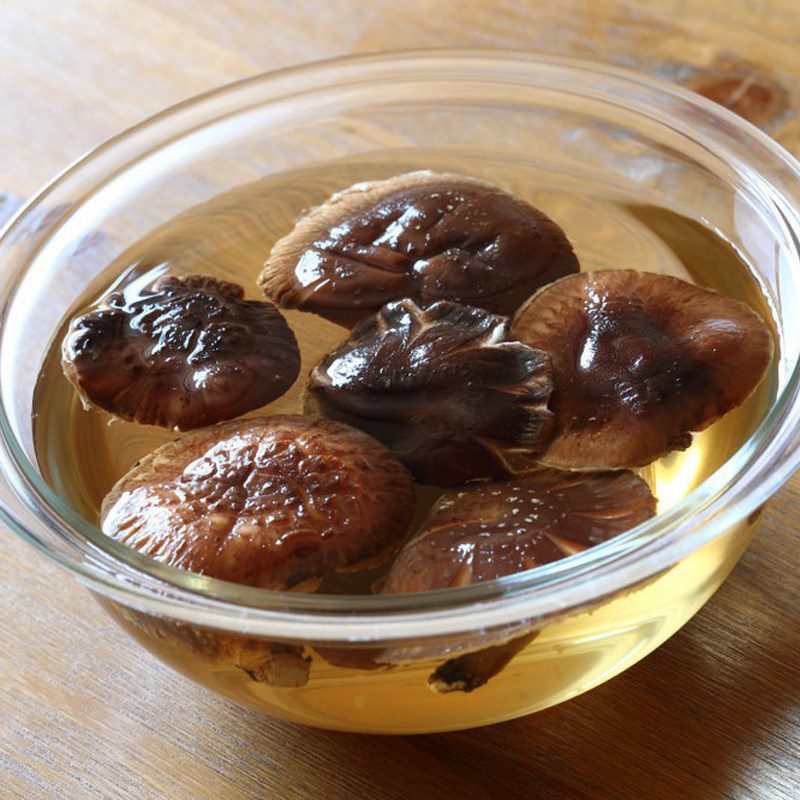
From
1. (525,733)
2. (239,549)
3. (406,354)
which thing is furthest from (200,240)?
(525,733)

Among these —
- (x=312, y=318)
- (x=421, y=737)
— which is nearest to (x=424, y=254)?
(x=312, y=318)

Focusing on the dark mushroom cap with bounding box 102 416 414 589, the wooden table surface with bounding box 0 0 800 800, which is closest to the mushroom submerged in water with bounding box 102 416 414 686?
the dark mushroom cap with bounding box 102 416 414 589

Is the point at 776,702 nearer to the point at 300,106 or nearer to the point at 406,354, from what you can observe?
the point at 406,354

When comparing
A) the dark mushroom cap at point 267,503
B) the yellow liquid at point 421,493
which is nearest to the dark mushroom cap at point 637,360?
the yellow liquid at point 421,493

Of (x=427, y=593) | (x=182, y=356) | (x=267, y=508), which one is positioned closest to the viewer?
(x=427, y=593)

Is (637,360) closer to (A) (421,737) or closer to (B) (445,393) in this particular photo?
(B) (445,393)

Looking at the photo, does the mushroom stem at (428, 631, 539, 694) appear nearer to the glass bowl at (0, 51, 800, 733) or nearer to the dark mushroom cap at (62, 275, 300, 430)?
the glass bowl at (0, 51, 800, 733)
